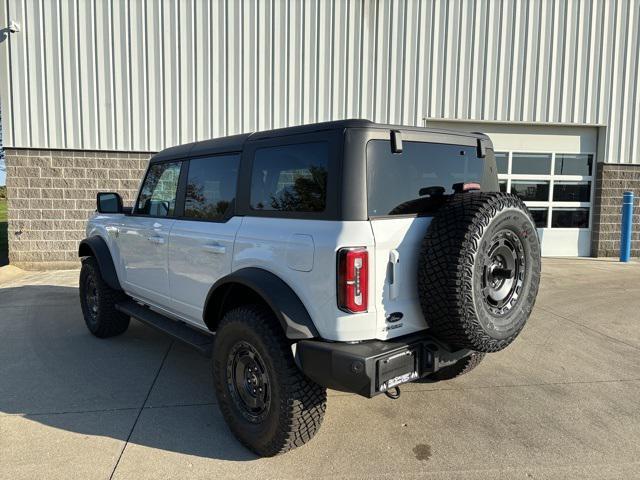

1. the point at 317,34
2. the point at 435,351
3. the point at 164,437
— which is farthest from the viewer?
the point at 317,34

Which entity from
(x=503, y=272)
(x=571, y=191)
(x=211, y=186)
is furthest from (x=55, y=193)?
(x=571, y=191)

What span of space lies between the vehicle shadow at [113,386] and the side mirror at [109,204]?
4.56 feet

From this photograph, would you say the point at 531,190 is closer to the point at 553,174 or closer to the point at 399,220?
the point at 553,174

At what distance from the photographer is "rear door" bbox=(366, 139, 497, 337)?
2559 millimetres

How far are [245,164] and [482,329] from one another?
1829 millimetres

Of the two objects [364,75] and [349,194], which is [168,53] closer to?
[364,75]

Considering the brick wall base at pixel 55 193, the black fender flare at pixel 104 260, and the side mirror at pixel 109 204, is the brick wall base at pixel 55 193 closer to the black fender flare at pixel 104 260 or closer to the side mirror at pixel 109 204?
the black fender flare at pixel 104 260

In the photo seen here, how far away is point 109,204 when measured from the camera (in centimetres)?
469

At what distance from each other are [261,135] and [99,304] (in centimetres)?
291

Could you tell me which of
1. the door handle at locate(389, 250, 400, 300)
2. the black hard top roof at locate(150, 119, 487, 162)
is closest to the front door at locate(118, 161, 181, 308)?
the black hard top roof at locate(150, 119, 487, 162)

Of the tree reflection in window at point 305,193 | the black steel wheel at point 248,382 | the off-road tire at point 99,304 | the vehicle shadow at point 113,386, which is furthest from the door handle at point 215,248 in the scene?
the off-road tire at point 99,304

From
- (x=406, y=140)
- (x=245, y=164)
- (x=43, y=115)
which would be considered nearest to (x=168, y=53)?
(x=43, y=115)

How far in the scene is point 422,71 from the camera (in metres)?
10.1

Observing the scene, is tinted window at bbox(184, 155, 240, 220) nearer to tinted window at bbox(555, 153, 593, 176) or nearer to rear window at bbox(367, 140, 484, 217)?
rear window at bbox(367, 140, 484, 217)
